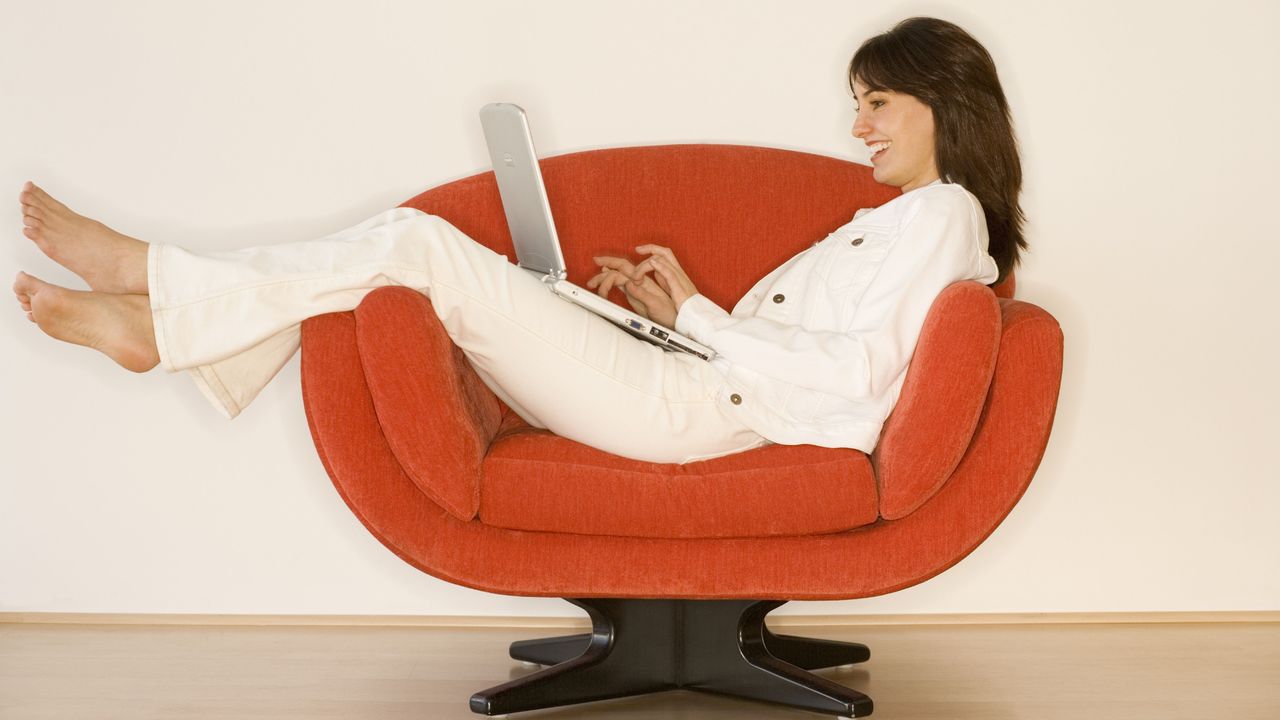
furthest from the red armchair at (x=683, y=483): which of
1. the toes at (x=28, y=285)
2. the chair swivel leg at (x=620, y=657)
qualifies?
the toes at (x=28, y=285)

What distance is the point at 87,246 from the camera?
1.70m

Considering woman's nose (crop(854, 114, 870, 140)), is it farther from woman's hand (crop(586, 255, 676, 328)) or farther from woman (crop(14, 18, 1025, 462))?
woman's hand (crop(586, 255, 676, 328))

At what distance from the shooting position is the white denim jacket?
1.84 m

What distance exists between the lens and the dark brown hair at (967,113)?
207 cm

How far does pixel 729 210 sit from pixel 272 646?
1.35 metres

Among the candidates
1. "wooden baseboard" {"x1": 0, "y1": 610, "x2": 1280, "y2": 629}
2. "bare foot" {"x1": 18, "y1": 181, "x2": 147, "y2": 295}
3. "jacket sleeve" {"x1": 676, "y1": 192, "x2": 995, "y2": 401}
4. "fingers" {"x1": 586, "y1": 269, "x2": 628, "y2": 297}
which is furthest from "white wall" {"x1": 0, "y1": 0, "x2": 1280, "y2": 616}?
"bare foot" {"x1": 18, "y1": 181, "x2": 147, "y2": 295}

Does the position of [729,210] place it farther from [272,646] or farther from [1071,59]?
[272,646]

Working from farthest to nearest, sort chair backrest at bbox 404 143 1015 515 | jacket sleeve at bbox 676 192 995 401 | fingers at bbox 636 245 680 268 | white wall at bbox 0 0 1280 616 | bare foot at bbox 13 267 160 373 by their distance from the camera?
white wall at bbox 0 0 1280 616
chair backrest at bbox 404 143 1015 515
fingers at bbox 636 245 680 268
jacket sleeve at bbox 676 192 995 401
bare foot at bbox 13 267 160 373

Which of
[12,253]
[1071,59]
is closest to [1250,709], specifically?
[1071,59]

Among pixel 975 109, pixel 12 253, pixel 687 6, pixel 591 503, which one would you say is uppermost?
pixel 687 6

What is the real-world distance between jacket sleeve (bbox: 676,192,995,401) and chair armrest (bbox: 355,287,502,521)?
0.52 m

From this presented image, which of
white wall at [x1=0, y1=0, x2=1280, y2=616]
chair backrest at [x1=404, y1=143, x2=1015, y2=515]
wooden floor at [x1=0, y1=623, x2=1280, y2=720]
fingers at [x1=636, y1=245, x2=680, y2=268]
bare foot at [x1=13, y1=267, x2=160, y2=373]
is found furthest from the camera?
white wall at [x1=0, y1=0, x2=1280, y2=616]

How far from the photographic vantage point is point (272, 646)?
2406 mm

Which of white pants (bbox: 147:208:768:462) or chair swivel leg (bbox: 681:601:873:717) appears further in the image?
chair swivel leg (bbox: 681:601:873:717)
